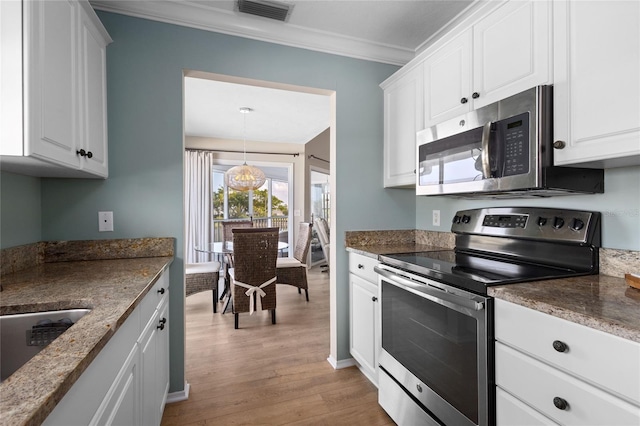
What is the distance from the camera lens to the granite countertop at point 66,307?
51 cm

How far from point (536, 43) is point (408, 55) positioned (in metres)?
1.35

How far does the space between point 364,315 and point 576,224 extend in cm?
131

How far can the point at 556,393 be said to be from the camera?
3.07 ft

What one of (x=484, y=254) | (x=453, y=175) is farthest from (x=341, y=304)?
(x=453, y=175)

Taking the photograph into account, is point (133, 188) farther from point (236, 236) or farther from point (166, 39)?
point (236, 236)

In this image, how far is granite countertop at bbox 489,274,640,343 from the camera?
0.81 meters

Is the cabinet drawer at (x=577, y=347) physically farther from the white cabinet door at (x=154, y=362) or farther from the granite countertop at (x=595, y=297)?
the white cabinet door at (x=154, y=362)

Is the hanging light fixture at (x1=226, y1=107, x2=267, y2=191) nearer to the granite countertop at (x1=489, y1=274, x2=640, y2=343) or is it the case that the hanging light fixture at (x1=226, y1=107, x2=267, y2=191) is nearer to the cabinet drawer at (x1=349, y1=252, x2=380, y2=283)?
the cabinet drawer at (x1=349, y1=252, x2=380, y2=283)

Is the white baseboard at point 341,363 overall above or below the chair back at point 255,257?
below

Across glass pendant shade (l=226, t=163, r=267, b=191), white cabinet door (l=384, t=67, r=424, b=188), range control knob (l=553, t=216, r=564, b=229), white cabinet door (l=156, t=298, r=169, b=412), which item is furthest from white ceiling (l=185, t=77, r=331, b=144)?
range control knob (l=553, t=216, r=564, b=229)

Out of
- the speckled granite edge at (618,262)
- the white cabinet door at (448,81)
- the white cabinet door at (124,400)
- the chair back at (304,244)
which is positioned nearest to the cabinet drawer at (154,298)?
the white cabinet door at (124,400)

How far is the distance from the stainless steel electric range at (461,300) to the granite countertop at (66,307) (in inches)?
47.2

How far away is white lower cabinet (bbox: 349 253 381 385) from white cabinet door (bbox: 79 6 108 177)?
1.68 meters

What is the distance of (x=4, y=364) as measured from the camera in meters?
1.00
